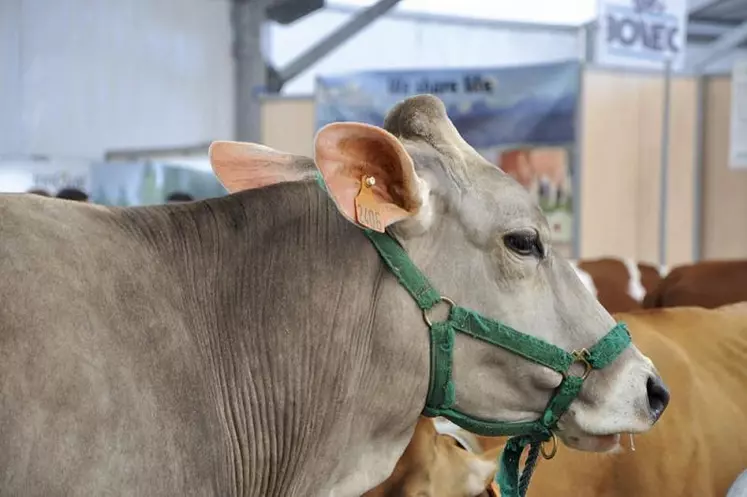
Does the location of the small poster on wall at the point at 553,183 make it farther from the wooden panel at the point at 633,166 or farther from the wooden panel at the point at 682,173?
the wooden panel at the point at 682,173

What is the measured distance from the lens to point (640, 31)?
4.71 m

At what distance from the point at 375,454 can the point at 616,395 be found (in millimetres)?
370

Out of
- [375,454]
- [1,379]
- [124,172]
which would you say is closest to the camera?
[1,379]

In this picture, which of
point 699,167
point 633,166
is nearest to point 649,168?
point 633,166

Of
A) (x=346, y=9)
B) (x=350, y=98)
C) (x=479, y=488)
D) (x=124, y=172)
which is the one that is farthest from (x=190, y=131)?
(x=479, y=488)

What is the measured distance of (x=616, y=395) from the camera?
1.45 meters

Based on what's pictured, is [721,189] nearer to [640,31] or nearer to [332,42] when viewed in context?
[640,31]

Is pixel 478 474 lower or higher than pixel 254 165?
lower

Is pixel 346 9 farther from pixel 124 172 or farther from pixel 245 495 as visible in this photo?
pixel 245 495

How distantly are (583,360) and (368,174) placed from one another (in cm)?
43

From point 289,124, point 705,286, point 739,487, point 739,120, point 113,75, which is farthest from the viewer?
point 113,75

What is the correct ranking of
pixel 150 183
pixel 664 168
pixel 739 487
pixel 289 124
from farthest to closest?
pixel 150 183
pixel 289 124
pixel 664 168
pixel 739 487

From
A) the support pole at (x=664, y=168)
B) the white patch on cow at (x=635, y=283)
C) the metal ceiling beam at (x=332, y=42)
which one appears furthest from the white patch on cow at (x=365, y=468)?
the metal ceiling beam at (x=332, y=42)

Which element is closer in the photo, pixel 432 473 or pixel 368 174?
pixel 368 174
